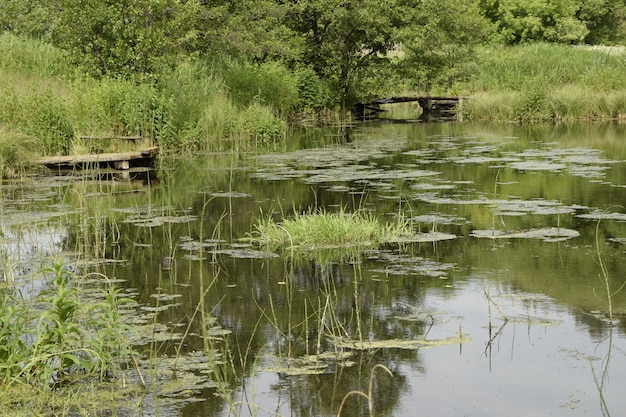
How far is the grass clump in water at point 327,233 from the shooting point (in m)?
10.6

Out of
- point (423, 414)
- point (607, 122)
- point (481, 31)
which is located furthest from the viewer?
point (481, 31)

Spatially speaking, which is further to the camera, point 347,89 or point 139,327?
point 347,89

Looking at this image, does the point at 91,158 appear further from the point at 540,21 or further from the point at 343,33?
the point at 540,21

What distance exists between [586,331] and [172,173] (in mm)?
11743

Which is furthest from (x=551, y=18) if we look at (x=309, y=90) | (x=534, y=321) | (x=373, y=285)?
(x=534, y=321)

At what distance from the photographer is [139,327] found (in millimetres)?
7566

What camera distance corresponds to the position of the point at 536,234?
1101 centimetres

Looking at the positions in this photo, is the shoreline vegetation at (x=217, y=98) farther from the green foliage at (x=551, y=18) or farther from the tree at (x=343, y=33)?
the green foliage at (x=551, y=18)

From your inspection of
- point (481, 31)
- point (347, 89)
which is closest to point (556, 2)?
point (481, 31)

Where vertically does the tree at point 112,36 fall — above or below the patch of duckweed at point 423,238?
above

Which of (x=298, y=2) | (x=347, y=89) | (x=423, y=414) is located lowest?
(x=423, y=414)

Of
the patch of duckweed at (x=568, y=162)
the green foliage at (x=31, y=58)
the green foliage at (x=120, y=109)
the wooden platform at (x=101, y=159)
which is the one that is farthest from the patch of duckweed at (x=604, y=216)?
the green foliage at (x=31, y=58)

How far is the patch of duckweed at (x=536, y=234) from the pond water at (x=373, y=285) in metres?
0.05

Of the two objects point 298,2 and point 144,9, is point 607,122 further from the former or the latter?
point 144,9
